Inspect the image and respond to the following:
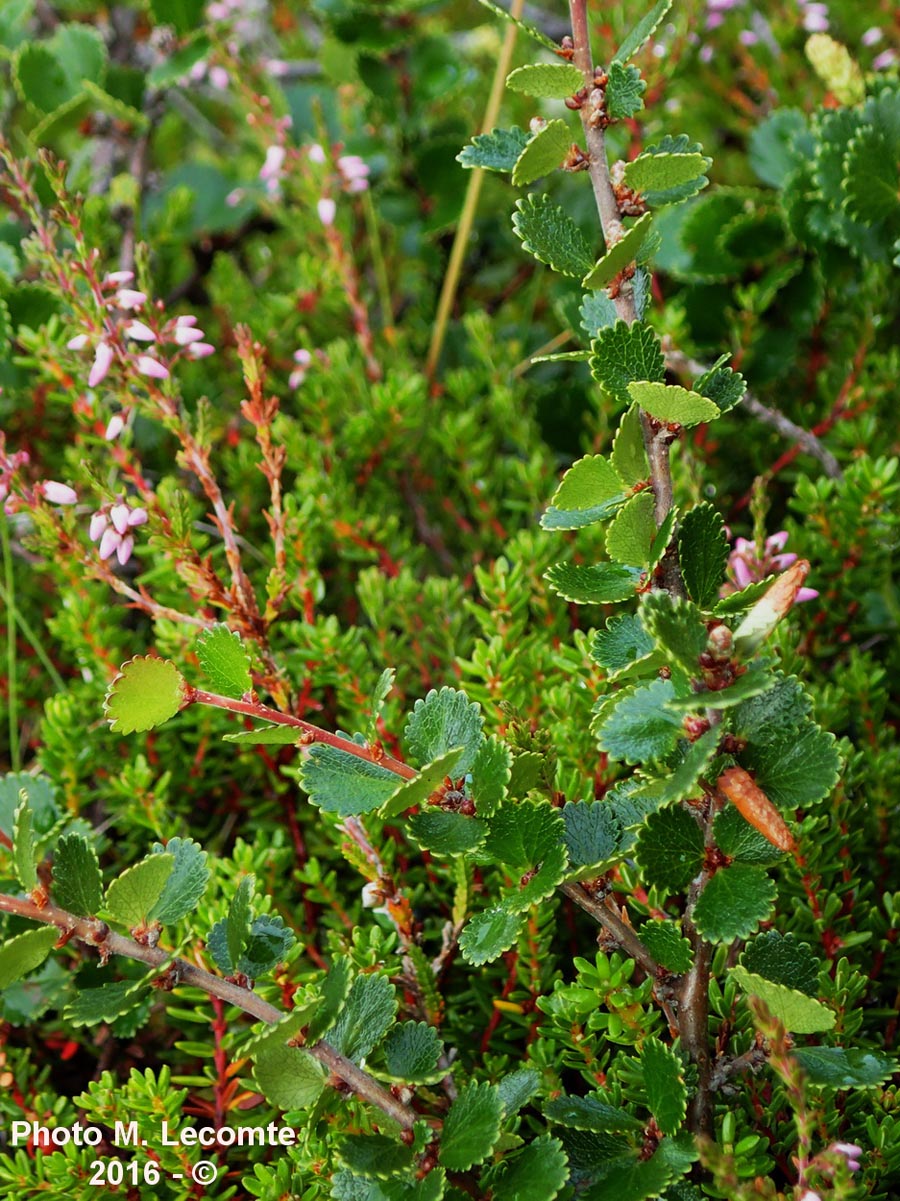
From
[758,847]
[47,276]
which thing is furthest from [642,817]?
[47,276]

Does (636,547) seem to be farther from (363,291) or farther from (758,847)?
(363,291)

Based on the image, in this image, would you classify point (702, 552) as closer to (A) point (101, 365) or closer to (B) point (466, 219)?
(A) point (101, 365)

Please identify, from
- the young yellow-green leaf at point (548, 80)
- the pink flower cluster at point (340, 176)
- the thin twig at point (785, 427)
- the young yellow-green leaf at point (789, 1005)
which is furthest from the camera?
the pink flower cluster at point (340, 176)

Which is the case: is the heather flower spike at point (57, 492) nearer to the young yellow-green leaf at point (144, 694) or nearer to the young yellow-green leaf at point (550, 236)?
the young yellow-green leaf at point (144, 694)

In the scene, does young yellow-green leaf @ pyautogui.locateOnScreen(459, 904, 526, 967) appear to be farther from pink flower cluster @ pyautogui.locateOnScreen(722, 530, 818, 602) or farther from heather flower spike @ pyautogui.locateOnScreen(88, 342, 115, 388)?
heather flower spike @ pyautogui.locateOnScreen(88, 342, 115, 388)

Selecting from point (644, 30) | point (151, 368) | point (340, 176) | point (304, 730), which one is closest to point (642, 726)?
point (304, 730)

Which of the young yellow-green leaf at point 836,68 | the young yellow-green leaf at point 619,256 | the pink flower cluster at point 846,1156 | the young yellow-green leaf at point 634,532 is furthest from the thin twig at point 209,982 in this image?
the young yellow-green leaf at point 836,68
